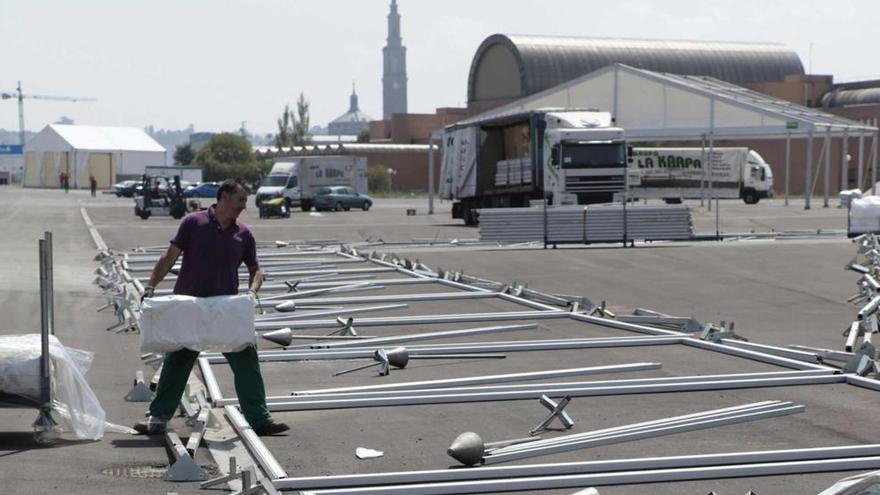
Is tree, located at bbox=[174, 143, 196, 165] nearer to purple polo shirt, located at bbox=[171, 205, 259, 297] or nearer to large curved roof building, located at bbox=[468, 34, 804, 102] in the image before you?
large curved roof building, located at bbox=[468, 34, 804, 102]

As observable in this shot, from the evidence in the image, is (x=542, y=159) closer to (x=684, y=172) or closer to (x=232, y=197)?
(x=684, y=172)

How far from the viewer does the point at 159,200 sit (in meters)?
55.5

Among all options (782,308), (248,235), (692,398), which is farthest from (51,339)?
(782,308)

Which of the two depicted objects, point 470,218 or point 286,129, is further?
point 286,129

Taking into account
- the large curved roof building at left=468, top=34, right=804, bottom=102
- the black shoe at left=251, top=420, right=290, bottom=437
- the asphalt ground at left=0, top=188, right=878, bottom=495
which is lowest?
the asphalt ground at left=0, top=188, right=878, bottom=495

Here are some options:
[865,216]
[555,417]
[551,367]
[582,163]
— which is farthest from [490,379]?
[582,163]

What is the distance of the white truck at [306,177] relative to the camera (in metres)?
66.5

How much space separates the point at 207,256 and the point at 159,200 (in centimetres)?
4734

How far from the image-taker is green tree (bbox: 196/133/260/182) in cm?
11962

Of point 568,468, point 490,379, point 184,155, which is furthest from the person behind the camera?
point 184,155

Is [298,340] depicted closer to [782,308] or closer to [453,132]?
[782,308]

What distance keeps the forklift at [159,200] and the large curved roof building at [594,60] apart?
44453mm

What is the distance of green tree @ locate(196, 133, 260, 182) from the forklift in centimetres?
6289

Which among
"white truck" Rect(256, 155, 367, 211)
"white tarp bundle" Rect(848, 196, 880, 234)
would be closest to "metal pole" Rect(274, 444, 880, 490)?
"white tarp bundle" Rect(848, 196, 880, 234)
